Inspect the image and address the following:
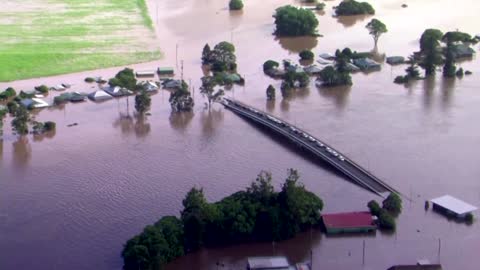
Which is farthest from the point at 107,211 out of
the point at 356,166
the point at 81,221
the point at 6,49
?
the point at 6,49

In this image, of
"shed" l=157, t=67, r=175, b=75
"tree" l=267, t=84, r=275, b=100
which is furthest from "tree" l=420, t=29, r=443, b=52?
"shed" l=157, t=67, r=175, b=75

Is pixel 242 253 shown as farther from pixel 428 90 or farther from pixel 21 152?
pixel 428 90

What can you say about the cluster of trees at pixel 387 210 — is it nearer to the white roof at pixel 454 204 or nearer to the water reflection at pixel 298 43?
the white roof at pixel 454 204

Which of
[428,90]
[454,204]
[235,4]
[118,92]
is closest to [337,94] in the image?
[428,90]

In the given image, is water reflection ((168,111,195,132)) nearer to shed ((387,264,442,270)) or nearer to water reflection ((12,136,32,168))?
water reflection ((12,136,32,168))

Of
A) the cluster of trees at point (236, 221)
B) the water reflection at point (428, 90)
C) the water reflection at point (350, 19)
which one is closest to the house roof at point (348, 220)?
the cluster of trees at point (236, 221)
